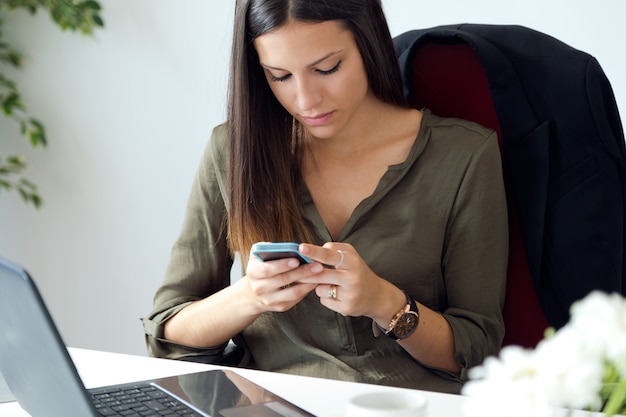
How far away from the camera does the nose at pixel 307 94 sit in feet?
4.64

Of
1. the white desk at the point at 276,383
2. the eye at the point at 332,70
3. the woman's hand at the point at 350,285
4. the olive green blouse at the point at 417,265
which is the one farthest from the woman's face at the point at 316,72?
the white desk at the point at 276,383

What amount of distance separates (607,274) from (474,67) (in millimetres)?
416

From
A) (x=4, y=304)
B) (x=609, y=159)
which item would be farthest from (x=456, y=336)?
(x=4, y=304)

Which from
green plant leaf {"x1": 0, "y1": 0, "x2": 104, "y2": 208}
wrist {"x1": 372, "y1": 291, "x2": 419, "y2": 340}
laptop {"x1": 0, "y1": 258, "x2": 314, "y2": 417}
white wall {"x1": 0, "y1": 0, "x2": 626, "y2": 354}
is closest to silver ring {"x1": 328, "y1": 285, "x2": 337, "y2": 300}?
wrist {"x1": 372, "y1": 291, "x2": 419, "y2": 340}

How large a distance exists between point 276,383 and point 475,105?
68 centimetres

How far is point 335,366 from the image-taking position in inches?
56.8

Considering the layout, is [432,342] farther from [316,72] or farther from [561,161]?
[316,72]

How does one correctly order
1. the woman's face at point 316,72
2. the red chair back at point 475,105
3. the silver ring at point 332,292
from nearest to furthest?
the silver ring at point 332,292 < the woman's face at point 316,72 < the red chair back at point 475,105

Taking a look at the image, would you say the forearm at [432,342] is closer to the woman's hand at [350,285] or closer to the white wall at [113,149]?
the woman's hand at [350,285]

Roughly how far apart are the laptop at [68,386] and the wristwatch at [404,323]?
296mm

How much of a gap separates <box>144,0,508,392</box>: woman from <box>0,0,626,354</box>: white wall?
1.02 metres

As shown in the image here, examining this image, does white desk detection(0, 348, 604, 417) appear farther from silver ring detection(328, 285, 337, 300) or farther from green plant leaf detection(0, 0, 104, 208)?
green plant leaf detection(0, 0, 104, 208)

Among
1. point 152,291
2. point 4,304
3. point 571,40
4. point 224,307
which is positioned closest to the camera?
point 4,304

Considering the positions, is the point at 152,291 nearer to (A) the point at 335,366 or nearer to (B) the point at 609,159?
(A) the point at 335,366
